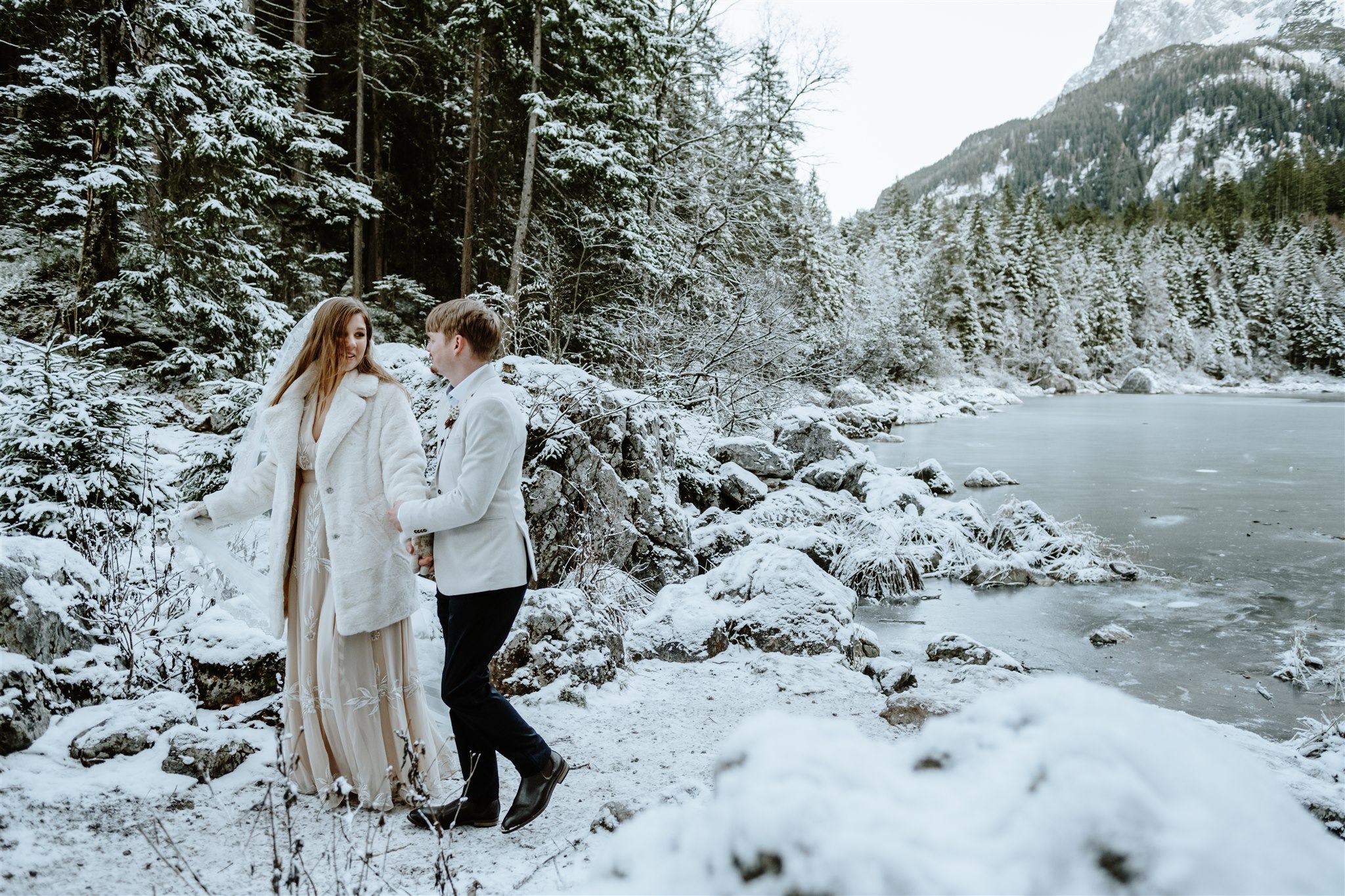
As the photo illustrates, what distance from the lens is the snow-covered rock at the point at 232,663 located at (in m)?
3.82

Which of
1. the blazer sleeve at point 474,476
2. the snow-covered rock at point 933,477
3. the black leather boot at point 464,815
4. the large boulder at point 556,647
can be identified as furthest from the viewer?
the snow-covered rock at point 933,477

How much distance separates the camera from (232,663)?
3.85 m

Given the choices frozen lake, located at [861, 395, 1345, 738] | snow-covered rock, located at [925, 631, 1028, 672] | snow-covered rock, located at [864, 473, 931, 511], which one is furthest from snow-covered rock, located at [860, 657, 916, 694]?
snow-covered rock, located at [864, 473, 931, 511]

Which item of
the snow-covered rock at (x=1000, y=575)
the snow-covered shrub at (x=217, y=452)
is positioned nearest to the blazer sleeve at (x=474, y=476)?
the snow-covered shrub at (x=217, y=452)

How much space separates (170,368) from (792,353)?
39.1ft

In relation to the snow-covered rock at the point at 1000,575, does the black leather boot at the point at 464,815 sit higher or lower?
higher

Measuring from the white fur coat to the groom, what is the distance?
0.21m

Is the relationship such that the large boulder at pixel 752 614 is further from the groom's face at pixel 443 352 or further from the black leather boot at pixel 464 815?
the groom's face at pixel 443 352

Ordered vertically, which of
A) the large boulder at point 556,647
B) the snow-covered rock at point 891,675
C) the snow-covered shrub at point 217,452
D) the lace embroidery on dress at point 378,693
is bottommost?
the snow-covered rock at point 891,675

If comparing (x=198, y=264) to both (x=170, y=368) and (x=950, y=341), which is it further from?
(x=950, y=341)

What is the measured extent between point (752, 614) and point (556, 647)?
175 cm

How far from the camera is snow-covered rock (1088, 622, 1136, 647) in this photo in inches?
298

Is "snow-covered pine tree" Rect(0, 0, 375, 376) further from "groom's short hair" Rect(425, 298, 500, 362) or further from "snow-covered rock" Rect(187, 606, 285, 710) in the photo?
"groom's short hair" Rect(425, 298, 500, 362)

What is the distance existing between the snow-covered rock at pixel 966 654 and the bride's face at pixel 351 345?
5.10 meters
